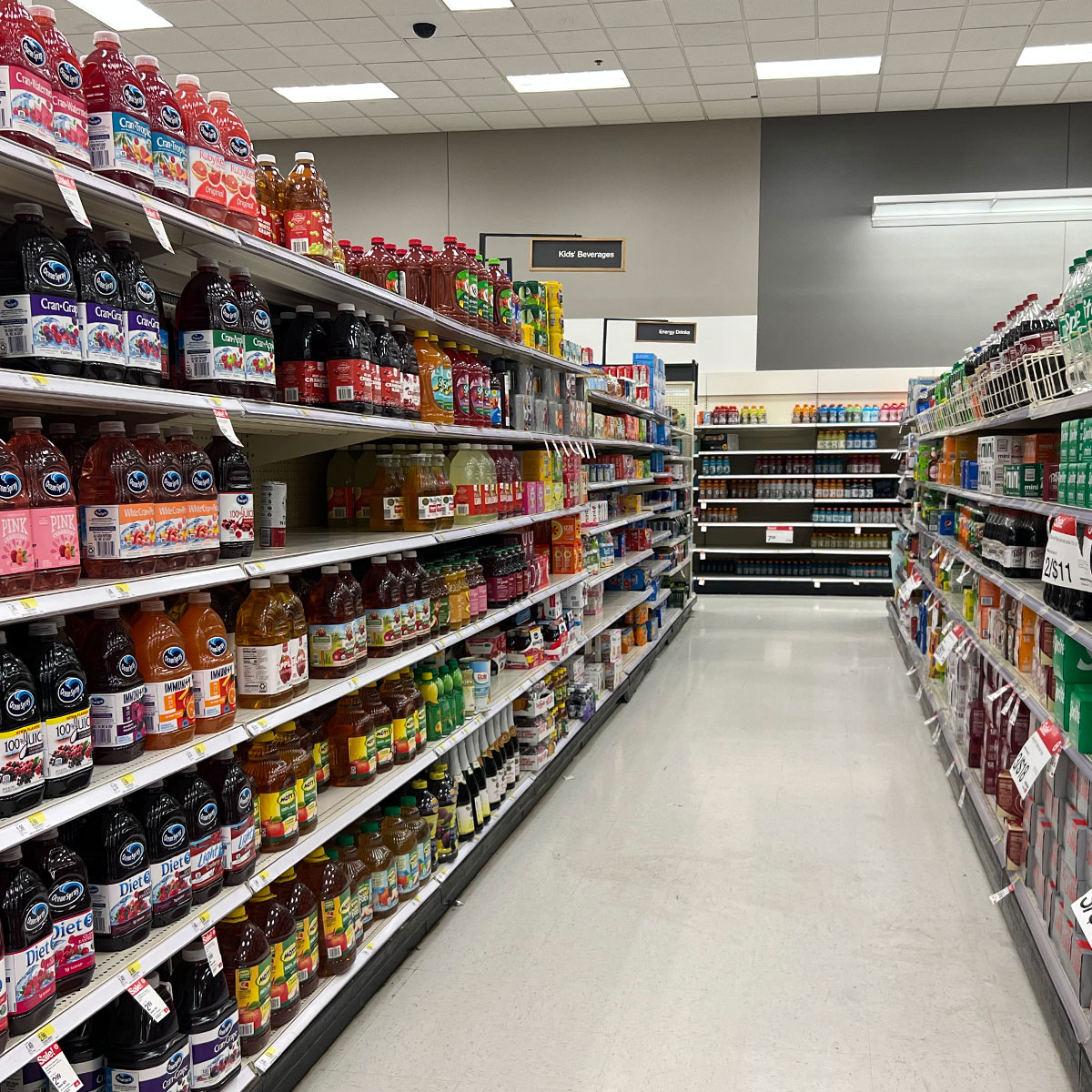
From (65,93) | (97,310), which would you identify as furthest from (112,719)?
(65,93)

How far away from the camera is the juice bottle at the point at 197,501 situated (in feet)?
6.41

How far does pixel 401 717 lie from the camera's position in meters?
3.02

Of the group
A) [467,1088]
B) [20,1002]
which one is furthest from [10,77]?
[467,1088]

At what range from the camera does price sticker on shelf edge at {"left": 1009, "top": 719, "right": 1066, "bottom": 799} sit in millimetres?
2532

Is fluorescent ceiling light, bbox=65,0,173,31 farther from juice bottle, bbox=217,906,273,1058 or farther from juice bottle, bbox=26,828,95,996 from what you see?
juice bottle, bbox=26,828,95,996

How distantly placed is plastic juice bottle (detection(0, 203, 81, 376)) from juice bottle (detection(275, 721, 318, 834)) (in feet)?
3.68

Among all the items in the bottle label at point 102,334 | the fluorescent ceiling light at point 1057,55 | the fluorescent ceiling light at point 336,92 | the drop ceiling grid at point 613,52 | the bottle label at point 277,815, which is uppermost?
the fluorescent ceiling light at point 336,92

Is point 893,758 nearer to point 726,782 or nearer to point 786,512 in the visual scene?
point 726,782

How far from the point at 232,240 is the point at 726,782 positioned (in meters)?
3.59

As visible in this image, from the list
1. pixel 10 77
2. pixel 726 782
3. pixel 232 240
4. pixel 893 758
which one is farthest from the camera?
pixel 893 758

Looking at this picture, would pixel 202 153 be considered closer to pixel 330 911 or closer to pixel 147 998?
pixel 147 998

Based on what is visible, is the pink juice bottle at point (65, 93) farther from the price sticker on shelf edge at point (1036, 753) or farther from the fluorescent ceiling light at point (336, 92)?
the fluorescent ceiling light at point (336, 92)

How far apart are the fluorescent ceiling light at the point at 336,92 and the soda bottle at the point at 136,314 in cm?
930

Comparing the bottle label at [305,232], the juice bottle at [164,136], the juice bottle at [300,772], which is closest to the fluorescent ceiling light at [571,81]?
the bottle label at [305,232]
